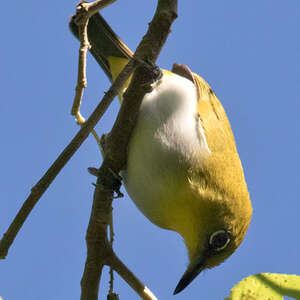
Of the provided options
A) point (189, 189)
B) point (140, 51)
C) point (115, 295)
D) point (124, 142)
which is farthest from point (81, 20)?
point (115, 295)

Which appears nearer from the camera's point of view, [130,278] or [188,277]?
[130,278]

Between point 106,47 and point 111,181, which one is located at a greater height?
point 106,47

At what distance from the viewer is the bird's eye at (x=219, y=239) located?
391cm

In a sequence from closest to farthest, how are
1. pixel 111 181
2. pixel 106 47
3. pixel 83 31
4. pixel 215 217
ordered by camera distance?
pixel 83 31, pixel 111 181, pixel 215 217, pixel 106 47

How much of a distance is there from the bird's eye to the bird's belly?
1.56 feet

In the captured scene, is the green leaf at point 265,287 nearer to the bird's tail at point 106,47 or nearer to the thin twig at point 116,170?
the thin twig at point 116,170

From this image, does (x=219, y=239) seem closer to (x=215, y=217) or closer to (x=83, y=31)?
(x=215, y=217)

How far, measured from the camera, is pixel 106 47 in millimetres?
4762

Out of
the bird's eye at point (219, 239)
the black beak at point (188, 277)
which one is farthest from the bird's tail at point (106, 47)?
the black beak at point (188, 277)

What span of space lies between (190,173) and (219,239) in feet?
2.88

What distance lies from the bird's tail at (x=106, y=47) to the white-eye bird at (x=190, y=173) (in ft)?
2.92

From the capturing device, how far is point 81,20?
2.96 metres

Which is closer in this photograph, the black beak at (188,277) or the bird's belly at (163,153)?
the bird's belly at (163,153)

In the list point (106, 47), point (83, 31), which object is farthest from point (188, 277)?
point (106, 47)
